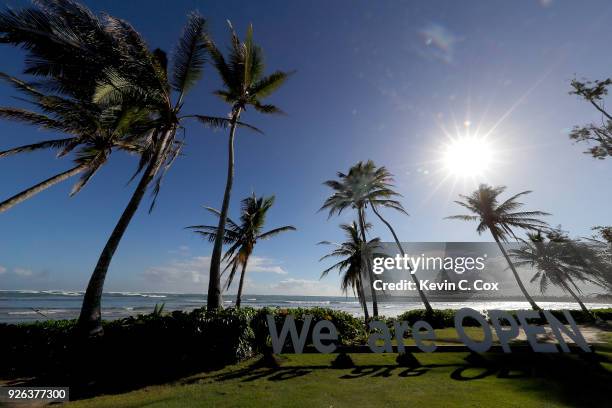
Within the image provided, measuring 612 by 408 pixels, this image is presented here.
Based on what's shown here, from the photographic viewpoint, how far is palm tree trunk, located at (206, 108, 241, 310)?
11.3 metres

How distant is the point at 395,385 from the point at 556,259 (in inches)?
1414

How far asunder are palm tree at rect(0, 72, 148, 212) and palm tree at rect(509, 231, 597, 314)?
3657 centimetres

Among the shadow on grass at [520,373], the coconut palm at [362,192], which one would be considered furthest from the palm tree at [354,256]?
the shadow on grass at [520,373]

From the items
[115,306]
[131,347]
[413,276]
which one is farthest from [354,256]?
[115,306]

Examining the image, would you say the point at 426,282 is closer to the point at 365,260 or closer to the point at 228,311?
the point at 365,260

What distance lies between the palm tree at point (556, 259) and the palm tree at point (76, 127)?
36.6 metres

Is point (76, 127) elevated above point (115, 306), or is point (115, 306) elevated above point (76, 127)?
point (76, 127)

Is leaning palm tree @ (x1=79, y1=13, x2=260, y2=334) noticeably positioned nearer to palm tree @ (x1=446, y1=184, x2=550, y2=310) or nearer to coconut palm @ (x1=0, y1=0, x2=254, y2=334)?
coconut palm @ (x1=0, y1=0, x2=254, y2=334)

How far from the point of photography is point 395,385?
7094 millimetres

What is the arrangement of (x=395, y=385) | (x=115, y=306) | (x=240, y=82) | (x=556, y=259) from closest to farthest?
(x=395, y=385) → (x=240, y=82) → (x=556, y=259) → (x=115, y=306)

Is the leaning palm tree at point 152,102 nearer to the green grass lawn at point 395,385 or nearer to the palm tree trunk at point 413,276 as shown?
the green grass lawn at point 395,385

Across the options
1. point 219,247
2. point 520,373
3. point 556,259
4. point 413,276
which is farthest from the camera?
point 556,259

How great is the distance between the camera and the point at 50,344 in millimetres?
Result: 8797

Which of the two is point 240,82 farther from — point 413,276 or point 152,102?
point 413,276
